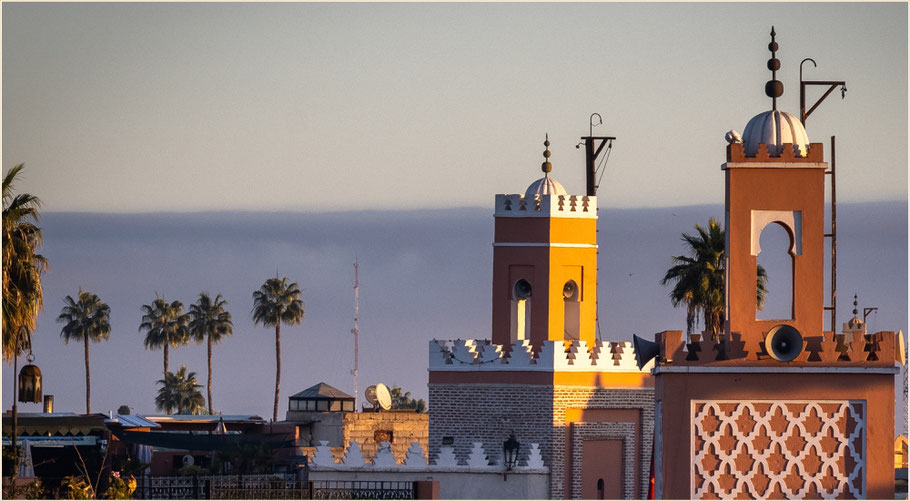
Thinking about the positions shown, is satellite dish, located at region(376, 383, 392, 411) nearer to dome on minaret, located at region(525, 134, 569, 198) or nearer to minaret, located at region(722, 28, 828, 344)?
dome on minaret, located at region(525, 134, 569, 198)

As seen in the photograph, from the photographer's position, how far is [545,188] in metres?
45.7

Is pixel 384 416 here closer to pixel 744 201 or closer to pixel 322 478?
pixel 322 478

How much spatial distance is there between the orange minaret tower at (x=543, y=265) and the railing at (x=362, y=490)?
245 inches

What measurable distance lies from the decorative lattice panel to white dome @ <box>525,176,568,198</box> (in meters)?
16.3

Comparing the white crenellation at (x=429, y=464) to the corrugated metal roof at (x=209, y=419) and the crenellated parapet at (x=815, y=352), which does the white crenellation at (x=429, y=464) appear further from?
the corrugated metal roof at (x=209, y=419)

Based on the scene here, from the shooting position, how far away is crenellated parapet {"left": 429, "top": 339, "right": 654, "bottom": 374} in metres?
43.0

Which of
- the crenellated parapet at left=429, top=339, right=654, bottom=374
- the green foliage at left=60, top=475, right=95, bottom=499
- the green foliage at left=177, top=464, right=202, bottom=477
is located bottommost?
the green foliage at left=177, top=464, right=202, bottom=477

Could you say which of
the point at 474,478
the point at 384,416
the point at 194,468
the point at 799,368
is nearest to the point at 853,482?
the point at 799,368

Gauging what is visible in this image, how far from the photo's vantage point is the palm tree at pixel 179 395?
358 ft

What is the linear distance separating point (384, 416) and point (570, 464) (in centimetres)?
2169

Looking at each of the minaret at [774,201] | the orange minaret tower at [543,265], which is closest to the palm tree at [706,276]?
the orange minaret tower at [543,265]

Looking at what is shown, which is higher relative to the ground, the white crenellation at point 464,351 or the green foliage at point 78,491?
the white crenellation at point 464,351

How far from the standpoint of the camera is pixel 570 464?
4284cm

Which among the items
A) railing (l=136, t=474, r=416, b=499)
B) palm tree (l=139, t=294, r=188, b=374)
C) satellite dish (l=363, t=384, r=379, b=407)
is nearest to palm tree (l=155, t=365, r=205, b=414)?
palm tree (l=139, t=294, r=188, b=374)
